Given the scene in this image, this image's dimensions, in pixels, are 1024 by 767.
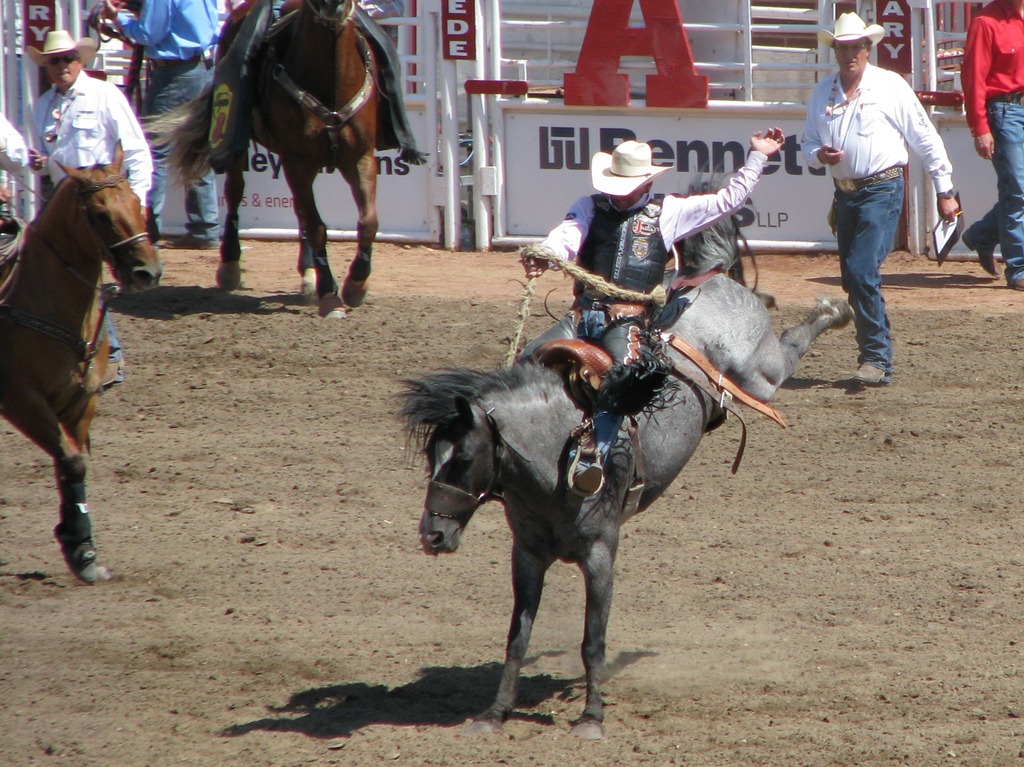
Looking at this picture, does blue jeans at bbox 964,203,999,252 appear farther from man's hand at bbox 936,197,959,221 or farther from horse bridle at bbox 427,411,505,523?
horse bridle at bbox 427,411,505,523

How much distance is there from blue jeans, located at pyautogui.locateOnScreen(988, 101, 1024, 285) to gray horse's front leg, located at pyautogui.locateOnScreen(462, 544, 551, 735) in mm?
6373

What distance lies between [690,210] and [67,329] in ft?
8.92


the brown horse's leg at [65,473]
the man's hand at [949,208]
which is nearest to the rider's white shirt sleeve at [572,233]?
the brown horse's leg at [65,473]

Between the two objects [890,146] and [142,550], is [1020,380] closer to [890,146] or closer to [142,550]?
[890,146]

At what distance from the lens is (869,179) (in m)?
8.15

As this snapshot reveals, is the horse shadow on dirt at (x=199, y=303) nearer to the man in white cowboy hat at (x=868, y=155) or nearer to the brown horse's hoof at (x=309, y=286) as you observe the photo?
the brown horse's hoof at (x=309, y=286)

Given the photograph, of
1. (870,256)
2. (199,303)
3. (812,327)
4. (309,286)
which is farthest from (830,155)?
(199,303)

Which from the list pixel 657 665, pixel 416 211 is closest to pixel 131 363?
pixel 416 211

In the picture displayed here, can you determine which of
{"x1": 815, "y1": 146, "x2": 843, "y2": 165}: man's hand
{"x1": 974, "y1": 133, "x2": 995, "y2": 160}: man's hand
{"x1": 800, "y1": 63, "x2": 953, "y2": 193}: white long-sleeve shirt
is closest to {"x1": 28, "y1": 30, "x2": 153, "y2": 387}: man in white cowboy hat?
{"x1": 815, "y1": 146, "x2": 843, "y2": 165}: man's hand

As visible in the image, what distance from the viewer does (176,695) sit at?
4922mm

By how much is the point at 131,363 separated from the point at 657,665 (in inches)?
197

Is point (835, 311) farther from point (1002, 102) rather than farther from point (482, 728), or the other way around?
point (1002, 102)

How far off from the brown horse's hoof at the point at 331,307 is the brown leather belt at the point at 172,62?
2501mm

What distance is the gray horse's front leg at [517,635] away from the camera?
460cm
